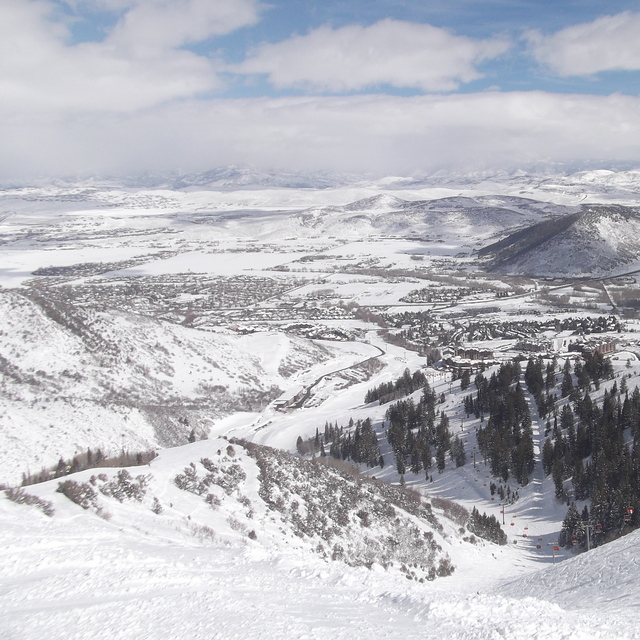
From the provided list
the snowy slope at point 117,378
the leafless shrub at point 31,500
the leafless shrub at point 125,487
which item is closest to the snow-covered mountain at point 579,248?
the snowy slope at point 117,378

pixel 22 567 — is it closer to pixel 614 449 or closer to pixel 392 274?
pixel 614 449

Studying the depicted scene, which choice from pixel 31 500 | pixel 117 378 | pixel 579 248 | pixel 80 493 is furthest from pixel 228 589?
pixel 579 248

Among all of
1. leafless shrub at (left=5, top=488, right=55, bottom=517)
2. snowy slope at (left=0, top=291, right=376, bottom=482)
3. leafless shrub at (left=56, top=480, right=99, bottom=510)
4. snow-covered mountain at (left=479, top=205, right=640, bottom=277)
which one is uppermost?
snow-covered mountain at (left=479, top=205, right=640, bottom=277)

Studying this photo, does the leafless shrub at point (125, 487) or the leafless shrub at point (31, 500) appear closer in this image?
the leafless shrub at point (31, 500)

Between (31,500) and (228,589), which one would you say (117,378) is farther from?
(228,589)

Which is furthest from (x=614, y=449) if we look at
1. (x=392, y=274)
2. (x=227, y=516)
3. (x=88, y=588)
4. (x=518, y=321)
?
(x=392, y=274)

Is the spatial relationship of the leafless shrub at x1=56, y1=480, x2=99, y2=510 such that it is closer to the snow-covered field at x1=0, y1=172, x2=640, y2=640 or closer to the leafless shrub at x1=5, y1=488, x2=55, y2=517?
the snow-covered field at x1=0, y1=172, x2=640, y2=640

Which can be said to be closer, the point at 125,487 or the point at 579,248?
the point at 125,487

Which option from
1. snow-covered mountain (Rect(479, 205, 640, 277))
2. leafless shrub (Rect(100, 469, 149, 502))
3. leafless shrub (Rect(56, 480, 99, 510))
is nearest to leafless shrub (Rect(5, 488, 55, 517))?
leafless shrub (Rect(56, 480, 99, 510))

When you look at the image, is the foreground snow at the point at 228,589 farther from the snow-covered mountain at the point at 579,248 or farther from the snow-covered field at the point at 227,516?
the snow-covered mountain at the point at 579,248

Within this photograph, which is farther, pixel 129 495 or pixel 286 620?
pixel 129 495

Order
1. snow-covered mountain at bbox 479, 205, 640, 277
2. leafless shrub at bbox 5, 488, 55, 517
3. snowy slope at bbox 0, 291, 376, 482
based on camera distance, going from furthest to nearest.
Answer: snow-covered mountain at bbox 479, 205, 640, 277
snowy slope at bbox 0, 291, 376, 482
leafless shrub at bbox 5, 488, 55, 517
